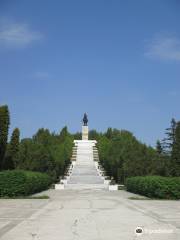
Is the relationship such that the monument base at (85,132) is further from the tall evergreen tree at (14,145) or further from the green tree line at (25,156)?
the tall evergreen tree at (14,145)

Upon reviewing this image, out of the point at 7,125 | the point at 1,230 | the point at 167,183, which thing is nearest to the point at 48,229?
the point at 1,230

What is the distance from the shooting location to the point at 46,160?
4406 centimetres

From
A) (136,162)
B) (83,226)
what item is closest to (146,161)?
(136,162)

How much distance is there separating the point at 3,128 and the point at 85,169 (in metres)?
17.6

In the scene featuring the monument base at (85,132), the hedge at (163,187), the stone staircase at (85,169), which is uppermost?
the monument base at (85,132)

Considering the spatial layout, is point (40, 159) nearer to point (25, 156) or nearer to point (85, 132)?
point (25, 156)

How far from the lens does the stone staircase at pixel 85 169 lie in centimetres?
4051

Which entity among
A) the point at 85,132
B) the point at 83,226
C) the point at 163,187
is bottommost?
the point at 83,226

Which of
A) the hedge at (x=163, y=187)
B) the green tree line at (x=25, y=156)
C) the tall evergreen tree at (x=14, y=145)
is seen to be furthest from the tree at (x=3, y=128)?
the hedge at (x=163, y=187)

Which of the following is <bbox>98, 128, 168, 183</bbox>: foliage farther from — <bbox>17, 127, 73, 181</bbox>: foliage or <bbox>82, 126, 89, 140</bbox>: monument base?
<bbox>82, 126, 89, 140</bbox>: monument base

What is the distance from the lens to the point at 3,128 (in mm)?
35688

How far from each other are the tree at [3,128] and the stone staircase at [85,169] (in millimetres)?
6981

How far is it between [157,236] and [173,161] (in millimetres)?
28130

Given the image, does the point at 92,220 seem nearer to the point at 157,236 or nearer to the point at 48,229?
the point at 48,229
